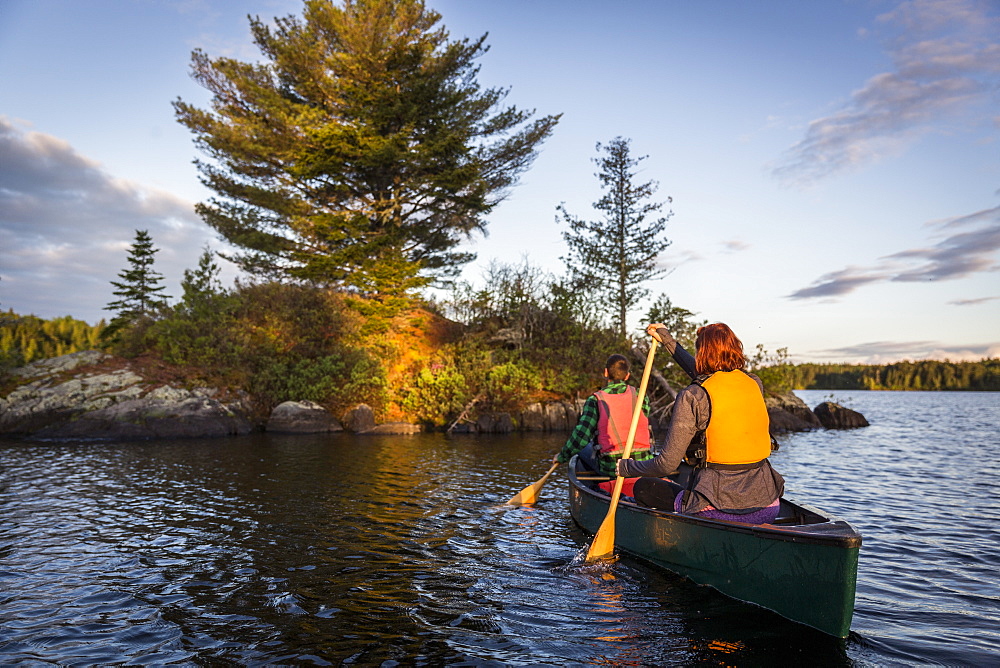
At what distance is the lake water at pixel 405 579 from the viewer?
3762mm

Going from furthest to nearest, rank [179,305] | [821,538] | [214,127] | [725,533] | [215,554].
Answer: [214,127], [179,305], [215,554], [725,533], [821,538]

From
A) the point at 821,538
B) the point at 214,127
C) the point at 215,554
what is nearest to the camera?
the point at 821,538

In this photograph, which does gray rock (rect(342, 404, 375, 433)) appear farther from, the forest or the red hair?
the red hair

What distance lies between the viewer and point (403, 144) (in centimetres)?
2078

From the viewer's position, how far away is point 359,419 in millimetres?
18109

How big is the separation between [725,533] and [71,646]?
4615mm

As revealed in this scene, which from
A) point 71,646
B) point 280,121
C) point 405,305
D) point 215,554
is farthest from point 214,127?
point 71,646

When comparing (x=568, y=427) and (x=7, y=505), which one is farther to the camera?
(x=568, y=427)

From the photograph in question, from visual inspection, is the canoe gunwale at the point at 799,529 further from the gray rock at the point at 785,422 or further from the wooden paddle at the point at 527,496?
the gray rock at the point at 785,422

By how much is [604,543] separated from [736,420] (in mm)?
2254

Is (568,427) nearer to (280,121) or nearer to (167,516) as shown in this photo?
(167,516)

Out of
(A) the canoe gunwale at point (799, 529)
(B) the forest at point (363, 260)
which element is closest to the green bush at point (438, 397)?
(B) the forest at point (363, 260)

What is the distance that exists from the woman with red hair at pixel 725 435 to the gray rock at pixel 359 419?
14.7m

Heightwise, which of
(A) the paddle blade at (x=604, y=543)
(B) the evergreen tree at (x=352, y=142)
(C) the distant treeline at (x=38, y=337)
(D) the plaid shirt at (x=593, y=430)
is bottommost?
(A) the paddle blade at (x=604, y=543)
